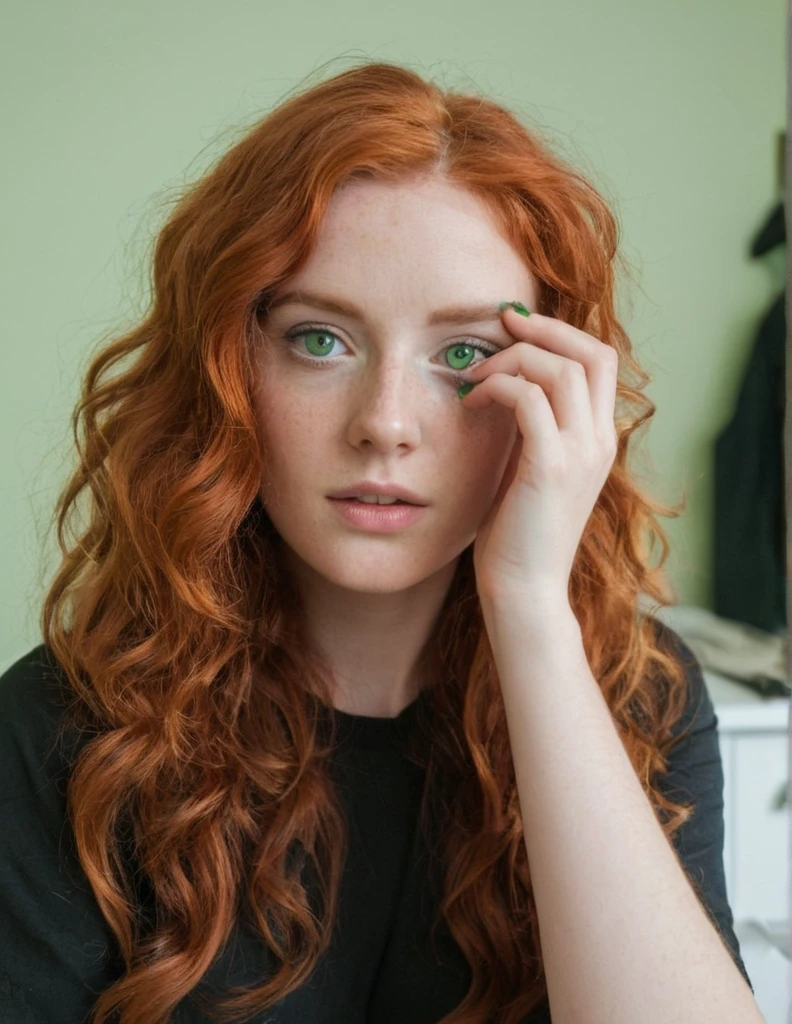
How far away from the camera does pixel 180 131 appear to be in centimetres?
159

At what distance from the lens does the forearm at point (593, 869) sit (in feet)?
2.34

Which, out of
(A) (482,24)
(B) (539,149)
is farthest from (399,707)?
(A) (482,24)

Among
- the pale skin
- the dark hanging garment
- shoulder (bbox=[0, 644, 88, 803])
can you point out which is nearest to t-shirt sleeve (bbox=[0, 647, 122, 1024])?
shoulder (bbox=[0, 644, 88, 803])

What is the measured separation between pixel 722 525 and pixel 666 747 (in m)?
0.95

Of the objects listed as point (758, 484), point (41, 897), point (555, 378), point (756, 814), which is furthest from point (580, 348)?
point (758, 484)

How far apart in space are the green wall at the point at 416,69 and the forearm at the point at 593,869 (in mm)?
753

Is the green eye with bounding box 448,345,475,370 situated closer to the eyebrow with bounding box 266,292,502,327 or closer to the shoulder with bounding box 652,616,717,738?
the eyebrow with bounding box 266,292,502,327

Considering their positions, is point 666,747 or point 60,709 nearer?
point 60,709

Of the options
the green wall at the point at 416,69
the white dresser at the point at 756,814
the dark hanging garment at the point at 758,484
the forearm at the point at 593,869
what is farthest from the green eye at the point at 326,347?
Answer: the dark hanging garment at the point at 758,484

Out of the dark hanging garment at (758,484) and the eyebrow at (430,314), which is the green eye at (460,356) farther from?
the dark hanging garment at (758,484)

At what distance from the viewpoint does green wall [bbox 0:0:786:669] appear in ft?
5.09

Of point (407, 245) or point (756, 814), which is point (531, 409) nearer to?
point (407, 245)

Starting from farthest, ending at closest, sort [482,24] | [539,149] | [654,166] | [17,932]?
[654,166] < [482,24] < [539,149] < [17,932]

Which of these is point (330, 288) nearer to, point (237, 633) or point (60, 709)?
point (237, 633)
